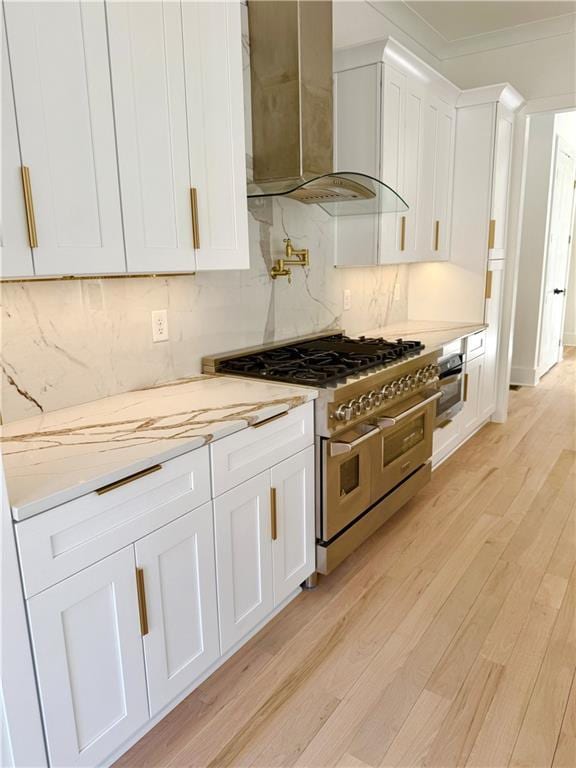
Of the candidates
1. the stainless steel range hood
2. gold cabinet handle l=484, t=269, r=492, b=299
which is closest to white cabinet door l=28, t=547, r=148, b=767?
the stainless steel range hood

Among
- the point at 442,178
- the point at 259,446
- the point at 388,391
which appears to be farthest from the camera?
the point at 442,178

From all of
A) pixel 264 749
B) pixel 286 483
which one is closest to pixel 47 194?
pixel 286 483

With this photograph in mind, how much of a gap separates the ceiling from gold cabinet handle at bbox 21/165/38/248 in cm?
320

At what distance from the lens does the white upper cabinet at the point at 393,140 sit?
287cm

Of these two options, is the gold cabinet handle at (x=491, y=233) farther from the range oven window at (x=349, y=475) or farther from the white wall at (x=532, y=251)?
the range oven window at (x=349, y=475)

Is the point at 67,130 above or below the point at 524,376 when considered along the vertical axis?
above

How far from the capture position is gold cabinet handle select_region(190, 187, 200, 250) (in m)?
1.86

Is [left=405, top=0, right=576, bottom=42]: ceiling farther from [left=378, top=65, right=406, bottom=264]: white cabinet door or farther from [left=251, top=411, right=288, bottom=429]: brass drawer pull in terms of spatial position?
[left=251, top=411, right=288, bottom=429]: brass drawer pull

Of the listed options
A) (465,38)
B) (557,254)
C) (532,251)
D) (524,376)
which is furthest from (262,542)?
(557,254)

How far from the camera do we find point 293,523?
2.13 meters

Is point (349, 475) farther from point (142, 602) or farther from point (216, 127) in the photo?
point (216, 127)

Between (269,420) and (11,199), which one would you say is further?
(269,420)

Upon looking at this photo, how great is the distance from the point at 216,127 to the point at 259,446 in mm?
1138

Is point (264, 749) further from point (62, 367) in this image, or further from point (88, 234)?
point (88, 234)
